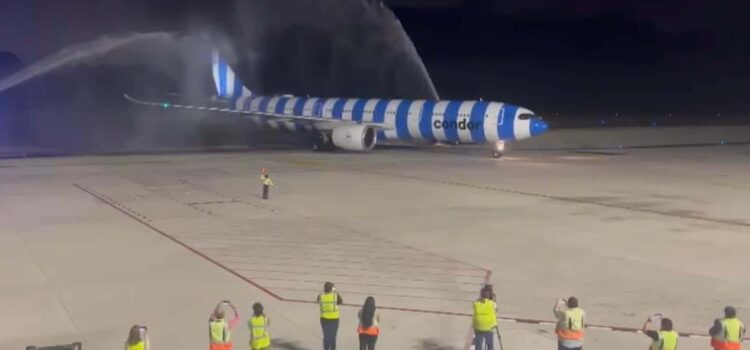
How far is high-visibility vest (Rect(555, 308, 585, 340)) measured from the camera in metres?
10.4

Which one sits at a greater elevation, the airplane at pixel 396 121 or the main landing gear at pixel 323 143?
the airplane at pixel 396 121

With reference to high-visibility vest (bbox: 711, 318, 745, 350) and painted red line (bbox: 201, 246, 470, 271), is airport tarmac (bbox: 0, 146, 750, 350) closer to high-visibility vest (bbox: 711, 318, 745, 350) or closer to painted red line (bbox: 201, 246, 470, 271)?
painted red line (bbox: 201, 246, 470, 271)

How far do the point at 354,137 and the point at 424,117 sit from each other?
464cm

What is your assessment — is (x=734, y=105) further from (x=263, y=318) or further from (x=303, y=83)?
(x=263, y=318)

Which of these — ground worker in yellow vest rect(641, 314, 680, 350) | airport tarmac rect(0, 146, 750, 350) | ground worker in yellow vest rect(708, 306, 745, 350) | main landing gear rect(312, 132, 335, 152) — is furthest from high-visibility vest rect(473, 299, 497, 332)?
main landing gear rect(312, 132, 335, 152)

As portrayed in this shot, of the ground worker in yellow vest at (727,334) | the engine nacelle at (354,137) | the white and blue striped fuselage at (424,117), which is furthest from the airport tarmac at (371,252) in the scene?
the engine nacelle at (354,137)

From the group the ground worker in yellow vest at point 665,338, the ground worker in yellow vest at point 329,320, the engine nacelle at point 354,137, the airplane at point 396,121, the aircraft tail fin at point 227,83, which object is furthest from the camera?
the aircraft tail fin at point 227,83

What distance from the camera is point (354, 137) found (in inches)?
1983

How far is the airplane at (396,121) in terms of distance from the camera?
46.5 m

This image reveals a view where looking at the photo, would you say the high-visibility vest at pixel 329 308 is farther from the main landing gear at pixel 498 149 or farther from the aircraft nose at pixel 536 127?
the main landing gear at pixel 498 149

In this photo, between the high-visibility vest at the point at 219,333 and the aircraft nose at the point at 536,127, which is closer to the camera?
the high-visibility vest at the point at 219,333

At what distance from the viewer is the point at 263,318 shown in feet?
35.1

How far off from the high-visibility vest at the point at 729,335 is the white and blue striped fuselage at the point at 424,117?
36498mm

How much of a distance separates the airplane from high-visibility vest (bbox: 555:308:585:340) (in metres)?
36.4
